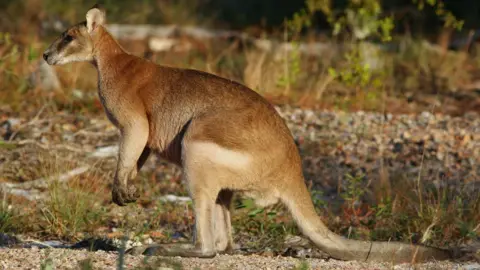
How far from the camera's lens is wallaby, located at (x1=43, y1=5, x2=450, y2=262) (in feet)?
18.6

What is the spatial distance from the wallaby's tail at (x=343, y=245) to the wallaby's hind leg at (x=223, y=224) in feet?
1.86

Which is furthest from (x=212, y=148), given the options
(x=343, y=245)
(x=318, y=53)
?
(x=318, y=53)

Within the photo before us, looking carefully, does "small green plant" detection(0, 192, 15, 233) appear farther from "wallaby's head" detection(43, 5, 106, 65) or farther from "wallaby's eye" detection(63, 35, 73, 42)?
"wallaby's eye" detection(63, 35, 73, 42)

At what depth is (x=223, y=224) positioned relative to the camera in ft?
20.4

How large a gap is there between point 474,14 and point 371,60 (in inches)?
215

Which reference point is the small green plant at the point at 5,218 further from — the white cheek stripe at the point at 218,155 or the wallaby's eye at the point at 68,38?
the white cheek stripe at the point at 218,155

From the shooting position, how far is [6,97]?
10.2m

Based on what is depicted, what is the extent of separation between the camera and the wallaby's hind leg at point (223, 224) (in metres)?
6.18

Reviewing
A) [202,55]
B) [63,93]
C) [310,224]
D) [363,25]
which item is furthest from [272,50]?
[310,224]

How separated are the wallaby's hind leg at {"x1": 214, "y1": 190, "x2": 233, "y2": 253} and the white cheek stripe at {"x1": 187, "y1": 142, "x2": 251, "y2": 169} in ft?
2.11

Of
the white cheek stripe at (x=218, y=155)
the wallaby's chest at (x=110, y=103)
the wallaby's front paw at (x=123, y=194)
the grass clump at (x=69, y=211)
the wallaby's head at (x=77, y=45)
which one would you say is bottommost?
the grass clump at (x=69, y=211)

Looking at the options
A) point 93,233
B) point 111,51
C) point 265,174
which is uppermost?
point 111,51

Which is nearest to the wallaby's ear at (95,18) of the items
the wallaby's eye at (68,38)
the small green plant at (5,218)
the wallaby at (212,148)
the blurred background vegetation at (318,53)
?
the wallaby's eye at (68,38)

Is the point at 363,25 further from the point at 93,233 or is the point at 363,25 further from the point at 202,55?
the point at 93,233
